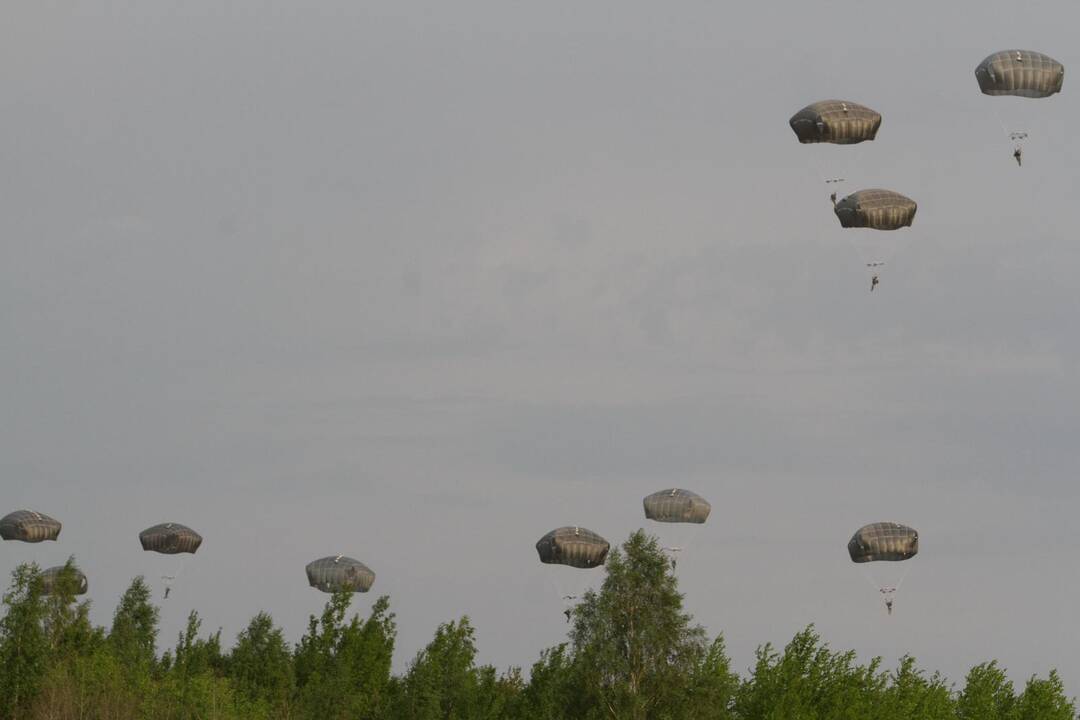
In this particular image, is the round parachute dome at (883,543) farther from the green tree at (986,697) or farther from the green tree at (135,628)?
the green tree at (135,628)

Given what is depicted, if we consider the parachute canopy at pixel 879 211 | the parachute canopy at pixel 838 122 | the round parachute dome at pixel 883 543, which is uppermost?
the parachute canopy at pixel 838 122

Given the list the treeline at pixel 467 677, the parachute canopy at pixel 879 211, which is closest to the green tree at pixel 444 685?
the treeline at pixel 467 677

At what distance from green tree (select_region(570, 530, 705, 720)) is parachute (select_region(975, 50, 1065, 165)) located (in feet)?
88.9

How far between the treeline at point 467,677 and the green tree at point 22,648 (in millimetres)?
83

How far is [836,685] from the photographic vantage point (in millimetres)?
100188

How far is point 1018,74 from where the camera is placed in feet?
259

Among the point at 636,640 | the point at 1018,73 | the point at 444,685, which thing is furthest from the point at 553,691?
the point at 1018,73

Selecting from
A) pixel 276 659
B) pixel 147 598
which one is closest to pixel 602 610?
pixel 276 659

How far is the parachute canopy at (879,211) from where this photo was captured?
82.5 meters

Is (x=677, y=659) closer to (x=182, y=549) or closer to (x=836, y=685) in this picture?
(x=836, y=685)

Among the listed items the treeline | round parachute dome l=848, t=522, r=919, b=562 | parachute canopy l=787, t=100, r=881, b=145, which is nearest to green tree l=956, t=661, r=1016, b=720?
the treeline

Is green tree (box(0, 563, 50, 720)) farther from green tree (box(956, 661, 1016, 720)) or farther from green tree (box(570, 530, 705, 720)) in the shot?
green tree (box(956, 661, 1016, 720))

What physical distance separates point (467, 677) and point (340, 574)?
10815 mm

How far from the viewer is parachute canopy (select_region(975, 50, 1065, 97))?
3110 inches
